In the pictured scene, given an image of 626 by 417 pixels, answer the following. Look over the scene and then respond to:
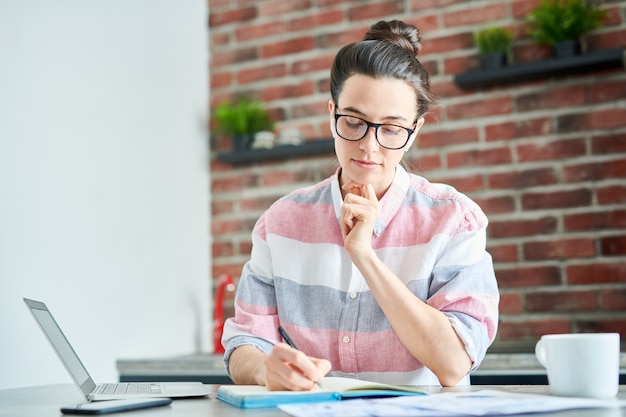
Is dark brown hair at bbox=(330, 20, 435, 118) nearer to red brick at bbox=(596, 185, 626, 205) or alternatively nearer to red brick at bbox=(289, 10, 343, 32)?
red brick at bbox=(596, 185, 626, 205)

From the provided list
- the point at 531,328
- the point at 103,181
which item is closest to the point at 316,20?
the point at 103,181

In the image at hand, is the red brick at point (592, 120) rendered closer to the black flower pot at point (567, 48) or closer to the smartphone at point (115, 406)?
the black flower pot at point (567, 48)

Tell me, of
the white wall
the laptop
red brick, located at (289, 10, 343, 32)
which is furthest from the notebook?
red brick, located at (289, 10, 343, 32)

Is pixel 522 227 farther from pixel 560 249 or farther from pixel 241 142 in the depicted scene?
pixel 241 142

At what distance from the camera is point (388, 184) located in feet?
5.65

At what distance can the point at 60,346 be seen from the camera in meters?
1.22

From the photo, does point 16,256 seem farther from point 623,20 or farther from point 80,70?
point 623,20

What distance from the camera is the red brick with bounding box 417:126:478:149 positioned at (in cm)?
265

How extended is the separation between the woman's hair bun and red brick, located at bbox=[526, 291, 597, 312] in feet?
3.65

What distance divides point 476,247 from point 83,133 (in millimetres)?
1397

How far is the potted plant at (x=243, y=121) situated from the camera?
297cm

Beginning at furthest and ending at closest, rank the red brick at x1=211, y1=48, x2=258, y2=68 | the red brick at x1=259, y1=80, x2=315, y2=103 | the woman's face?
1. the red brick at x1=211, y1=48, x2=258, y2=68
2. the red brick at x1=259, y1=80, x2=315, y2=103
3. the woman's face

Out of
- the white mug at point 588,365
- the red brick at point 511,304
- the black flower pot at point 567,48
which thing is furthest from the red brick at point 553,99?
the white mug at point 588,365

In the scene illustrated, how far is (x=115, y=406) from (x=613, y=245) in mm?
1869
